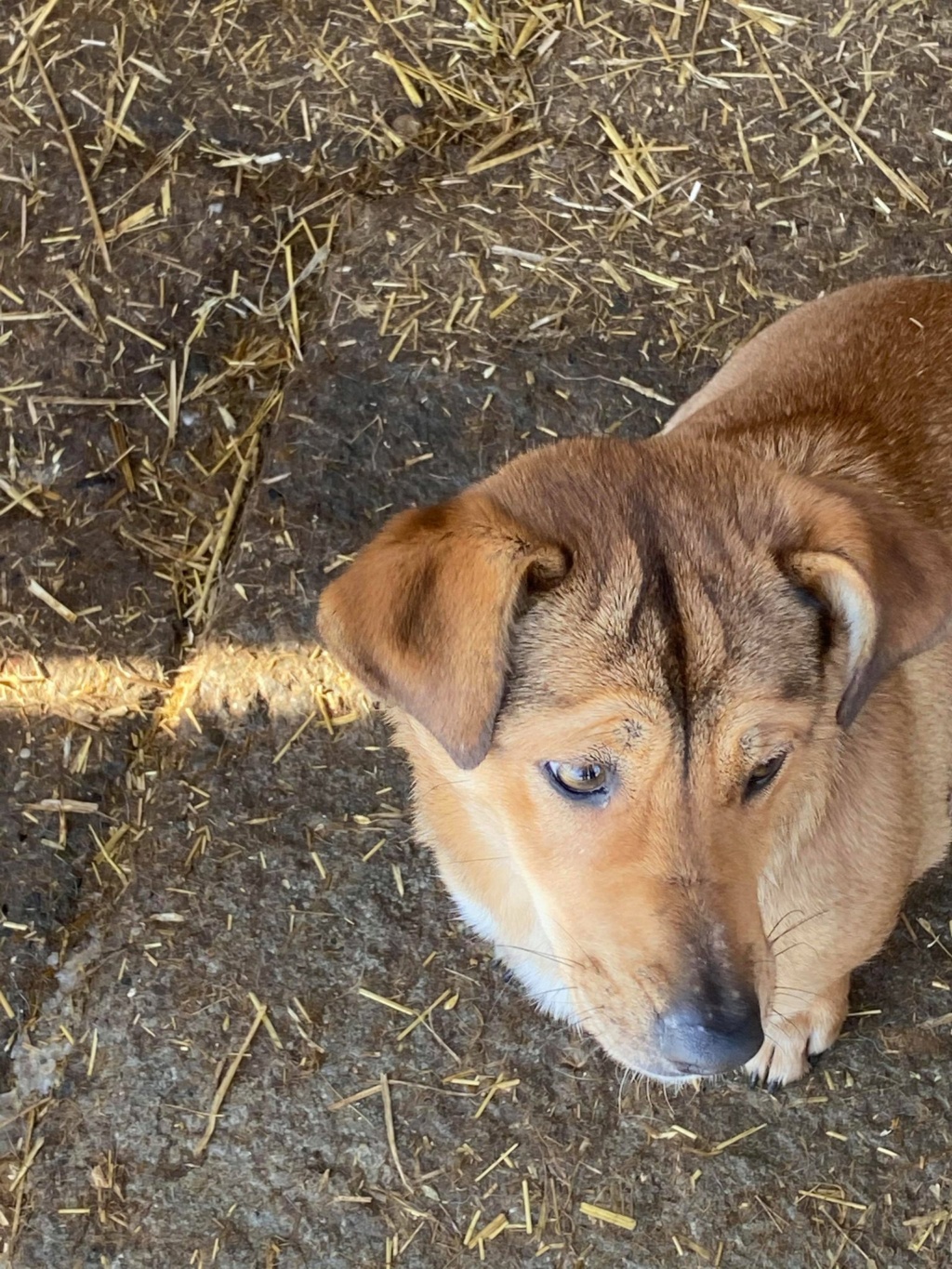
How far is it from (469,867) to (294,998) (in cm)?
107

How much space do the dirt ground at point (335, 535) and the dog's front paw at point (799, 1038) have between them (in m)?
0.12

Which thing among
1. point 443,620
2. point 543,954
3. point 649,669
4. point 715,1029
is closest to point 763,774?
point 649,669

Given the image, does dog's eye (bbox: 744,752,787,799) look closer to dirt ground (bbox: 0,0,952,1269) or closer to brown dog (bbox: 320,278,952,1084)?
brown dog (bbox: 320,278,952,1084)

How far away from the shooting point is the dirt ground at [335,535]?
3.61 metres

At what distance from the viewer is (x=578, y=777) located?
7.68 feet

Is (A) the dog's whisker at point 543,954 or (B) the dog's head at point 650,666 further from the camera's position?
(A) the dog's whisker at point 543,954

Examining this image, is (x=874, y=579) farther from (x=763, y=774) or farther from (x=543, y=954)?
(x=543, y=954)

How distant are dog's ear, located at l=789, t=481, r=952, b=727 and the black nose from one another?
70 centimetres

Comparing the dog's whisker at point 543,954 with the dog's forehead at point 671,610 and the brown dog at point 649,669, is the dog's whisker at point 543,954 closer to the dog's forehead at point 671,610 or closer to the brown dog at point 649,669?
the brown dog at point 649,669

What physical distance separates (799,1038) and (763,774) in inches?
59.2

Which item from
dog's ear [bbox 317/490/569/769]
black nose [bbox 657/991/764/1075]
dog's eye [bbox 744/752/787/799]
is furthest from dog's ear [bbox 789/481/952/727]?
black nose [bbox 657/991/764/1075]

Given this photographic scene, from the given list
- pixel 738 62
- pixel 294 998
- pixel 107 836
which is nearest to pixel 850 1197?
pixel 294 998

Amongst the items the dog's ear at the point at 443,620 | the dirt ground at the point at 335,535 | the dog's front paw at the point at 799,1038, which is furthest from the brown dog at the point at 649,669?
the dirt ground at the point at 335,535

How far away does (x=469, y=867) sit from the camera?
3195mm
